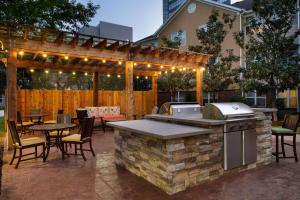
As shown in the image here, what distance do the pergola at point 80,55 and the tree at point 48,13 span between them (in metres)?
1.66

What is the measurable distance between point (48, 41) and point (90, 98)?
5.49 metres

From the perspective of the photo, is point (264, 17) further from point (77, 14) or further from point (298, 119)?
point (77, 14)

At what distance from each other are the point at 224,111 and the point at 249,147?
89cm

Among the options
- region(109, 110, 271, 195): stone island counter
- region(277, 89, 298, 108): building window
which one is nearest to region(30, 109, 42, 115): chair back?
region(109, 110, 271, 195): stone island counter

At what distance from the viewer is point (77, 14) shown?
11242 mm

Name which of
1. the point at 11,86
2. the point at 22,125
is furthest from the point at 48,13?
the point at 11,86

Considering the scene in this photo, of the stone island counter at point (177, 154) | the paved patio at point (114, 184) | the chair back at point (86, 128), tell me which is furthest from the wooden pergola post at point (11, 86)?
the stone island counter at point (177, 154)

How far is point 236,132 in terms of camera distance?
3.88 metres

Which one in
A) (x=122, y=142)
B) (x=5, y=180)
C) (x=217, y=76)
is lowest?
(x=5, y=180)

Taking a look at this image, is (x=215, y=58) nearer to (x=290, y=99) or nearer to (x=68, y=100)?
(x=290, y=99)

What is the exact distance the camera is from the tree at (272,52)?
980 centimetres

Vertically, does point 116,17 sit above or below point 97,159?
above

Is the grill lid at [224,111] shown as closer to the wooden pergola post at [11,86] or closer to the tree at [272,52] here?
the wooden pergola post at [11,86]

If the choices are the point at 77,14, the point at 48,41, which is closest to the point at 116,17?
the point at 77,14
